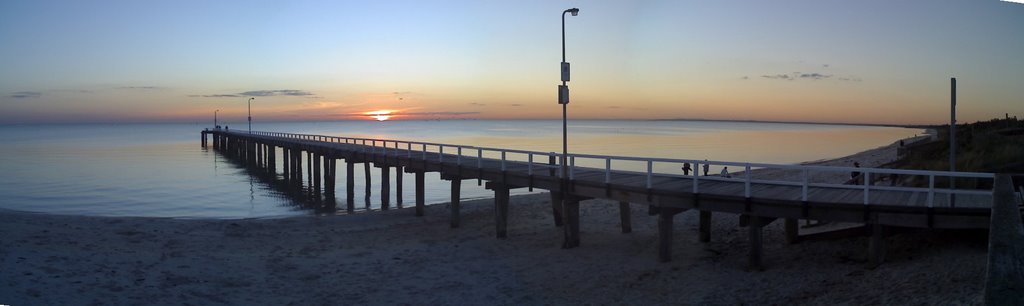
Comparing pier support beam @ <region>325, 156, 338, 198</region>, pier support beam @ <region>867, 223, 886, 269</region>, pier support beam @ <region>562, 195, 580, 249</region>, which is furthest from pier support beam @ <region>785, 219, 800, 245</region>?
pier support beam @ <region>325, 156, 338, 198</region>

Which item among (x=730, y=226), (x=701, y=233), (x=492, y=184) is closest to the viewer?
(x=701, y=233)

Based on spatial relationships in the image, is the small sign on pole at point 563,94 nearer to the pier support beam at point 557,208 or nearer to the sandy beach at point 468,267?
the sandy beach at point 468,267

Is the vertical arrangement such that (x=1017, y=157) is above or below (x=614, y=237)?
above

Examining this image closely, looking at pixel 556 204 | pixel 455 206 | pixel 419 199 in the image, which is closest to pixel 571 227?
pixel 556 204

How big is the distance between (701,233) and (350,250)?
8657 millimetres

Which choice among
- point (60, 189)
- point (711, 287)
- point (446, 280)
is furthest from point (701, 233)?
point (60, 189)

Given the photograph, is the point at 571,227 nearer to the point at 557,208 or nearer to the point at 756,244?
the point at 557,208

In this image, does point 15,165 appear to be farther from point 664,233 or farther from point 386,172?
point 664,233

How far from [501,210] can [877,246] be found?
9650mm

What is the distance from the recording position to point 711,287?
34.2ft

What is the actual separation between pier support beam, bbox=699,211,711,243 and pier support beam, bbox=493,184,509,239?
5.43 meters

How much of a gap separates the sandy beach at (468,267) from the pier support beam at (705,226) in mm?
294

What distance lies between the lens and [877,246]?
31.3 ft

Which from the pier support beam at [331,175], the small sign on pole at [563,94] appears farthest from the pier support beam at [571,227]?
the pier support beam at [331,175]
